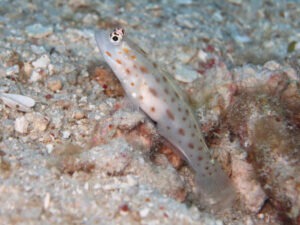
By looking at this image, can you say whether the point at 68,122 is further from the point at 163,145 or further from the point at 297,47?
the point at 297,47

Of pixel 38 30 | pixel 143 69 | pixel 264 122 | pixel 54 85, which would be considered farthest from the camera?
pixel 38 30

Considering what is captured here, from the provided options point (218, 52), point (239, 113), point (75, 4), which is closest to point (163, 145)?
point (239, 113)

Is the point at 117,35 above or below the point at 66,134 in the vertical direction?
above

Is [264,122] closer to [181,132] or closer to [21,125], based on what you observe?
[181,132]

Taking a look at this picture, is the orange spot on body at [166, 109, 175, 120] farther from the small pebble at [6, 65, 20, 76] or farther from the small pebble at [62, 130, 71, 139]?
the small pebble at [6, 65, 20, 76]

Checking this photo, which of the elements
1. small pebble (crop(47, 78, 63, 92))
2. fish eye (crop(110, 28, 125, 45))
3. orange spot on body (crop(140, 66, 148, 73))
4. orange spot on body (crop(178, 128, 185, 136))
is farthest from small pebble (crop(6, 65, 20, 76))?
orange spot on body (crop(178, 128, 185, 136))

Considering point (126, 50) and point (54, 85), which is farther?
point (54, 85)

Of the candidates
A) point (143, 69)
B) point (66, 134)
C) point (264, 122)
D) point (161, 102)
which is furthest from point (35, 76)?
point (264, 122)

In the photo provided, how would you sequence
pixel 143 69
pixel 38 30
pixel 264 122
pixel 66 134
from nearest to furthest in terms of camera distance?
pixel 66 134, pixel 264 122, pixel 143 69, pixel 38 30

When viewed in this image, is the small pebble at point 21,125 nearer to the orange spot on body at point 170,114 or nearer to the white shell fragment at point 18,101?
the white shell fragment at point 18,101
